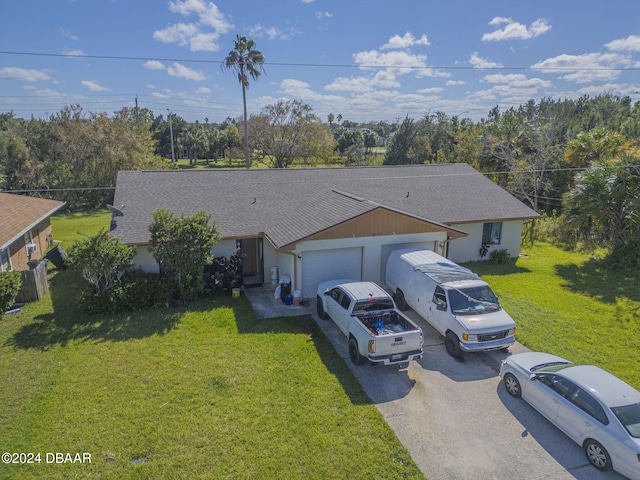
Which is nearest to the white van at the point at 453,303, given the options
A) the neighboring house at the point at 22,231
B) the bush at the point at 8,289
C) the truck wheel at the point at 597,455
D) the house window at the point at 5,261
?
the truck wheel at the point at 597,455

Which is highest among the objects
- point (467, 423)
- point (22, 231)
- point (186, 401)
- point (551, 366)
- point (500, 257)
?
point (22, 231)

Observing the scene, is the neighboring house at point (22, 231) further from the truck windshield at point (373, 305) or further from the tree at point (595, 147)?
the tree at point (595, 147)

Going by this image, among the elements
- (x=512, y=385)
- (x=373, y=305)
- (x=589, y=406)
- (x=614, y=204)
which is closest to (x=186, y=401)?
(x=373, y=305)

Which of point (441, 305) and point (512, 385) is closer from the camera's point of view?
point (512, 385)

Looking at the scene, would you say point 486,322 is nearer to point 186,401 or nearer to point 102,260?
point 186,401

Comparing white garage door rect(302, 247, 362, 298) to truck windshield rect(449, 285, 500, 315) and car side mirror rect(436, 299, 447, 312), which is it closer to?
car side mirror rect(436, 299, 447, 312)

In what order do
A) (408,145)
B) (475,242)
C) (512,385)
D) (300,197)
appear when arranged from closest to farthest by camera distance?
(512,385)
(300,197)
(475,242)
(408,145)

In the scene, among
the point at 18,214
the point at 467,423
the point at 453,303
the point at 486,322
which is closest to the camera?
the point at 467,423
